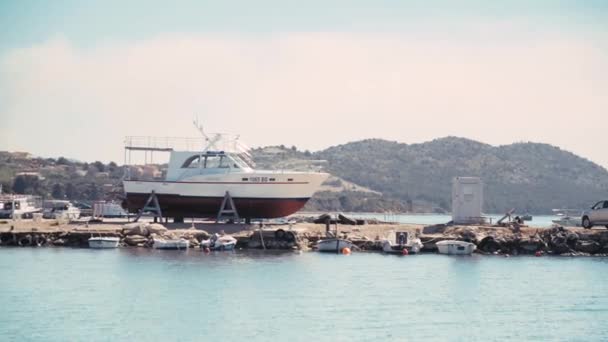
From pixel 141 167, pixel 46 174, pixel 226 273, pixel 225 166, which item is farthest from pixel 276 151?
pixel 226 273

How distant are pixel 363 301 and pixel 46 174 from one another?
10613cm

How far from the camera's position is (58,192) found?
4771 inches

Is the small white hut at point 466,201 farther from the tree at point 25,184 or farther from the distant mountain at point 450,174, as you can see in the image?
the tree at point 25,184

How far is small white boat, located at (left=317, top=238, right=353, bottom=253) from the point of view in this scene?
55625 mm

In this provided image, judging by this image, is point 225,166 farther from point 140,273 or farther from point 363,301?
point 363,301

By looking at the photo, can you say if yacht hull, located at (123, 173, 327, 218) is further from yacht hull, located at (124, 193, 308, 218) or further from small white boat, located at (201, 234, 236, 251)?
small white boat, located at (201, 234, 236, 251)

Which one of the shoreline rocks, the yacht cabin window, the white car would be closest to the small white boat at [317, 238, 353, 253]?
the shoreline rocks

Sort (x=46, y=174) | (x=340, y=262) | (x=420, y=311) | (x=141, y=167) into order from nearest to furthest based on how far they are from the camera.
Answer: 1. (x=420, y=311)
2. (x=340, y=262)
3. (x=141, y=167)
4. (x=46, y=174)

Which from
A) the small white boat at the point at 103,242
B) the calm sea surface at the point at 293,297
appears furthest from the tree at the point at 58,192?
the calm sea surface at the point at 293,297

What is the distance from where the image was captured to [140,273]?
150ft

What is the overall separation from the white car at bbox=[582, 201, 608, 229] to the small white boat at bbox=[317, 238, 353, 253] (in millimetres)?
13988

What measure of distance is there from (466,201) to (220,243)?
14.7 metres

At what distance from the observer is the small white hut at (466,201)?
59.6 metres

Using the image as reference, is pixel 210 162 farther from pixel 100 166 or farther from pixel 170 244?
pixel 100 166
